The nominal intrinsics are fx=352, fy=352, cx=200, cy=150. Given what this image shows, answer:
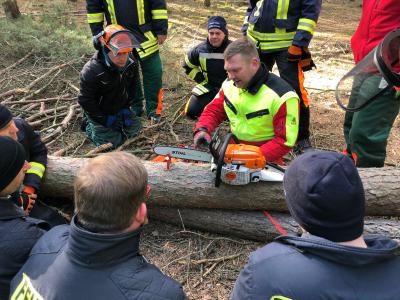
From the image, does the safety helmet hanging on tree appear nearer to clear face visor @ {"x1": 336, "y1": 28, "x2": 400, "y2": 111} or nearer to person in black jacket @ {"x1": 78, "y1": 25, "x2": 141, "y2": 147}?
person in black jacket @ {"x1": 78, "y1": 25, "x2": 141, "y2": 147}

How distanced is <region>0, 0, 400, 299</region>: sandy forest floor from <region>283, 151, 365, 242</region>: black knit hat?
155cm

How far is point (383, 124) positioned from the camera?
288 cm

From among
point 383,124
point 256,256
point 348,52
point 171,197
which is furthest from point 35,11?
point 256,256

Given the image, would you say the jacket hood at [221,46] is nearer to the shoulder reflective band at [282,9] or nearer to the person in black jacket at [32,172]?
the shoulder reflective band at [282,9]

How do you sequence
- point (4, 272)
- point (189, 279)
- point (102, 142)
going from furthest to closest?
point (102, 142)
point (189, 279)
point (4, 272)

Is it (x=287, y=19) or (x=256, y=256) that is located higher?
(x=287, y=19)

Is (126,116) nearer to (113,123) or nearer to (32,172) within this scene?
(113,123)

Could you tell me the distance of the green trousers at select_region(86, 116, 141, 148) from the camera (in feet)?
13.3

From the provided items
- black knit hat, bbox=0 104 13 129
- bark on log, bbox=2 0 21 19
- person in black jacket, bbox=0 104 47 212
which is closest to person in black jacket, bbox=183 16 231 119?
person in black jacket, bbox=0 104 47 212

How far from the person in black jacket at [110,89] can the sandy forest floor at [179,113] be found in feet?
0.72

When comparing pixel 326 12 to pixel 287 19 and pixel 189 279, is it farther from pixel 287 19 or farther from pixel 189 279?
pixel 189 279

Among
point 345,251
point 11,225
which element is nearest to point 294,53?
point 345,251

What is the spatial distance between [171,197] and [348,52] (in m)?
A: 5.97

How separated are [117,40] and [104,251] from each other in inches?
108
